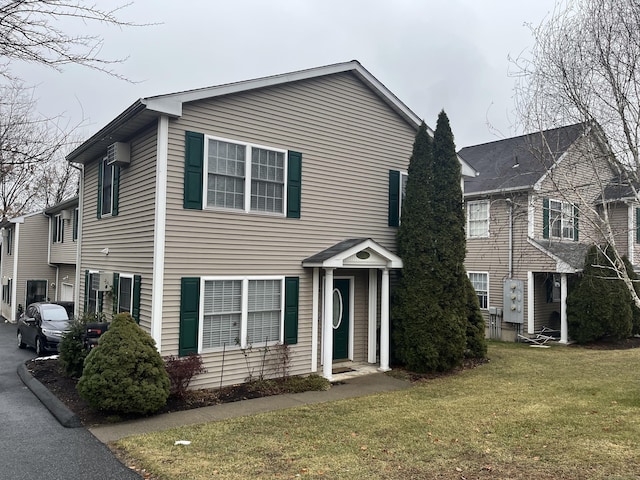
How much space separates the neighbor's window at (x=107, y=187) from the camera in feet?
37.5

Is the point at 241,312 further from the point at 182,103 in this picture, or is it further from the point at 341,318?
the point at 182,103

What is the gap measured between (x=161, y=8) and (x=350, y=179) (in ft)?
23.5

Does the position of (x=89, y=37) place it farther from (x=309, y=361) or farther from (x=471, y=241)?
(x=471, y=241)

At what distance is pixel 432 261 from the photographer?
1134cm

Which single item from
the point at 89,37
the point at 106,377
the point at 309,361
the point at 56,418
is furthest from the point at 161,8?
the point at 309,361

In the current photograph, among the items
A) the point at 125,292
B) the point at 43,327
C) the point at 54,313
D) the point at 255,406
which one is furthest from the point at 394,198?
the point at 54,313

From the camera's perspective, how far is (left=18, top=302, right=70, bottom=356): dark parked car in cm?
1388

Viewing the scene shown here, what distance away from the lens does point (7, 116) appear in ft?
23.8

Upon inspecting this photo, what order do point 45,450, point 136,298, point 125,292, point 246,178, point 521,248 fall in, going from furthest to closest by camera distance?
point 521,248
point 125,292
point 246,178
point 136,298
point 45,450

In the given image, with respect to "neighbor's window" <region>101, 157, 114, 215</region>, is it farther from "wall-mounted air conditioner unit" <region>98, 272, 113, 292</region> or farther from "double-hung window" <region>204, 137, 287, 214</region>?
"double-hung window" <region>204, 137, 287, 214</region>

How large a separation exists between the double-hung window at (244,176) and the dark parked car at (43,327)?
7.12m

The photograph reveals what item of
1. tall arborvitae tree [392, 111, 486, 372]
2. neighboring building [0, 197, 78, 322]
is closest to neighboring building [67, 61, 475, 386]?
tall arborvitae tree [392, 111, 486, 372]

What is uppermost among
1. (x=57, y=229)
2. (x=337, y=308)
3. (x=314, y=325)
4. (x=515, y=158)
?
(x=515, y=158)

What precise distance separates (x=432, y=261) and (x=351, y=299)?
2239mm
